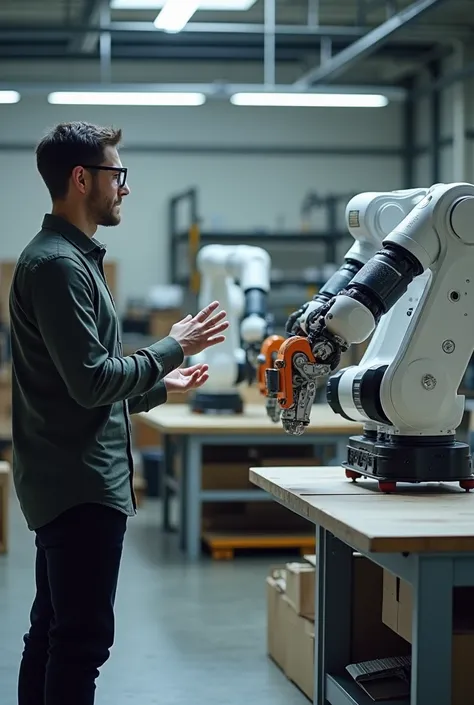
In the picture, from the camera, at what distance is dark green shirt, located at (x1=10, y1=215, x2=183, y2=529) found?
2482 mm

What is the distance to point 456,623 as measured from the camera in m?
2.81

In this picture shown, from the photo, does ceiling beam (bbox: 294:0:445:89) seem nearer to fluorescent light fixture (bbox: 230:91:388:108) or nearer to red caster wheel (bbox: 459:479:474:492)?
fluorescent light fixture (bbox: 230:91:388:108)

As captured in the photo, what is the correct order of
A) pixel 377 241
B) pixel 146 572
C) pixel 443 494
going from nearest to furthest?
pixel 443 494, pixel 377 241, pixel 146 572

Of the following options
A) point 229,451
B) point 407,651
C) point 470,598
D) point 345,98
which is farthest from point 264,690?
point 345,98

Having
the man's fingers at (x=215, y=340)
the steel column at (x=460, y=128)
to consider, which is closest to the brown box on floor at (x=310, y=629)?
the man's fingers at (x=215, y=340)

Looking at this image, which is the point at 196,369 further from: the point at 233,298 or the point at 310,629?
the point at 233,298

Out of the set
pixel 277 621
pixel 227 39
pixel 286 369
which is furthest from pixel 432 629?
pixel 227 39

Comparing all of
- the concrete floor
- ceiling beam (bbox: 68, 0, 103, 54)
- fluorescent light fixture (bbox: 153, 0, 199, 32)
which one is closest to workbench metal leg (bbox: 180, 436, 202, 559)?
the concrete floor

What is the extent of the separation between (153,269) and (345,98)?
3.33 metres

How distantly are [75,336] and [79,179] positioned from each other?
42 cm

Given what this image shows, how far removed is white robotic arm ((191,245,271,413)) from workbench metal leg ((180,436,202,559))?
583 mm

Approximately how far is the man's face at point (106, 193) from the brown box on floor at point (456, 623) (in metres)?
1.14

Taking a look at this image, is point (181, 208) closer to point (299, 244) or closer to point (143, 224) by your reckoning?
point (143, 224)

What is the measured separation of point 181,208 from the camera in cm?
1130
